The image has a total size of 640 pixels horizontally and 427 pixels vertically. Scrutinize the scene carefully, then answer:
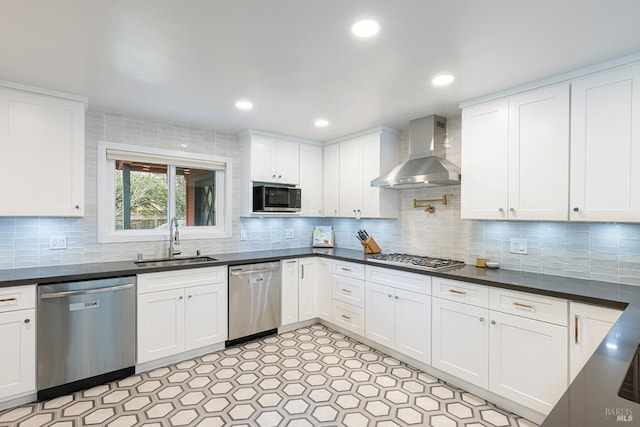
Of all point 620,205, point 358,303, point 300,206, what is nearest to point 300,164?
point 300,206

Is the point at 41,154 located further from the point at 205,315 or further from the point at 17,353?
the point at 205,315

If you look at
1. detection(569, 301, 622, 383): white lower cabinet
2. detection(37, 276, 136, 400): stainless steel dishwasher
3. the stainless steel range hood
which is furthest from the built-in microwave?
detection(569, 301, 622, 383): white lower cabinet

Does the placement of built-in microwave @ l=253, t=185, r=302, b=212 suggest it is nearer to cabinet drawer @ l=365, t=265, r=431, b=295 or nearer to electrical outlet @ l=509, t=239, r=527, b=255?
cabinet drawer @ l=365, t=265, r=431, b=295

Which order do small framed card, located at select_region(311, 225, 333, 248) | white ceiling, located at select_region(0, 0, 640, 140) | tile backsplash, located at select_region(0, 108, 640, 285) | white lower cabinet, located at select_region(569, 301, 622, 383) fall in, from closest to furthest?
white ceiling, located at select_region(0, 0, 640, 140), white lower cabinet, located at select_region(569, 301, 622, 383), tile backsplash, located at select_region(0, 108, 640, 285), small framed card, located at select_region(311, 225, 333, 248)

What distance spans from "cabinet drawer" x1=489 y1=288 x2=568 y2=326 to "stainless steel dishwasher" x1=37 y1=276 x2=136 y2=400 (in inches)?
113

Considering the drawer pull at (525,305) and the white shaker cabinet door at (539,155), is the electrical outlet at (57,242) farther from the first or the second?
the white shaker cabinet door at (539,155)

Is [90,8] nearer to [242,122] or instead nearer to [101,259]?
[242,122]

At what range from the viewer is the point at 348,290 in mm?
3543

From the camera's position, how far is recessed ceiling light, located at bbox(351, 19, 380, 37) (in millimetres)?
1682

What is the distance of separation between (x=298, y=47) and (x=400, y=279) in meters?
2.09

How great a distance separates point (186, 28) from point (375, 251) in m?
2.95

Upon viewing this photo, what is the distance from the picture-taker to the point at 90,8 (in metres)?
1.57

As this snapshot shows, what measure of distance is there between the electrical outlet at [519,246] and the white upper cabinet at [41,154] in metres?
3.69

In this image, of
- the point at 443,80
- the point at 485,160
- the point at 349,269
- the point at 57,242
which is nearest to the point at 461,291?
the point at 485,160
